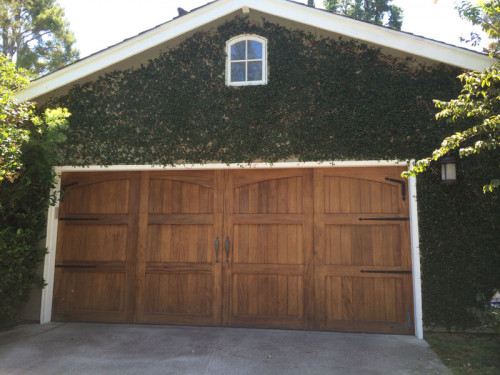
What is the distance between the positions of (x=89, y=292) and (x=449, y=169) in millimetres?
5145

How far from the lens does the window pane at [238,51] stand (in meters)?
5.74

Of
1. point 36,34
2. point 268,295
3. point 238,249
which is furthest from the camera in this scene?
point 36,34

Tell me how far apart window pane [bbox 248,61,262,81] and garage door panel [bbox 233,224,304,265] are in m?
2.08

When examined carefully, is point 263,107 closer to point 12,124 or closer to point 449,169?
point 449,169

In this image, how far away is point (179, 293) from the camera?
5.61m

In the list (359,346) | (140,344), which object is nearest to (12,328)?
(140,344)

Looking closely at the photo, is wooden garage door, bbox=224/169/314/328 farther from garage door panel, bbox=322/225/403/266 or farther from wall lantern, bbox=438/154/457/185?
wall lantern, bbox=438/154/457/185

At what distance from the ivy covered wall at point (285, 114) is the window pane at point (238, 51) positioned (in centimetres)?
16

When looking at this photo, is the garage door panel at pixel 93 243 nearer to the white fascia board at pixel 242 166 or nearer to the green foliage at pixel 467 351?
the white fascia board at pixel 242 166

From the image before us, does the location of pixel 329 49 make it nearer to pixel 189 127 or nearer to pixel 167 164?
pixel 189 127

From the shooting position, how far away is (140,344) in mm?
4711

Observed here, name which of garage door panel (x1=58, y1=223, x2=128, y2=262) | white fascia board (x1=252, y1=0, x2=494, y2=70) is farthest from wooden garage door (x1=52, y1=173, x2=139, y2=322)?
white fascia board (x1=252, y1=0, x2=494, y2=70)

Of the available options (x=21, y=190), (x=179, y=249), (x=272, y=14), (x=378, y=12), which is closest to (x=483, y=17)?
(x=272, y=14)

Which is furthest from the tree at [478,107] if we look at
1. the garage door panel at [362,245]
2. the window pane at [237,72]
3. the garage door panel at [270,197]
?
the window pane at [237,72]
